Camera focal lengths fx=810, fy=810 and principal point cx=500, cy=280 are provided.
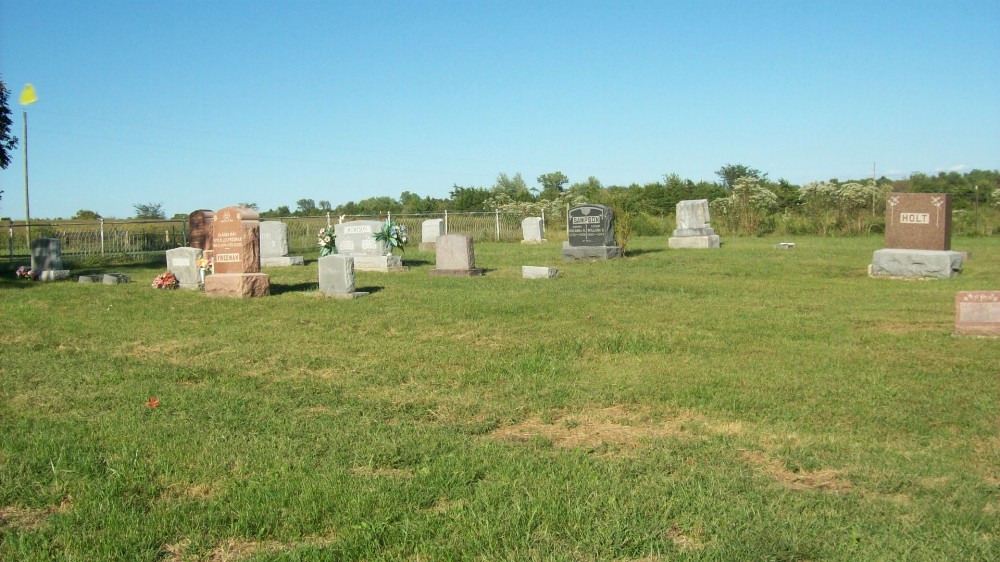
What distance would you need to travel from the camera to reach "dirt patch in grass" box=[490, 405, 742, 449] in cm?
534

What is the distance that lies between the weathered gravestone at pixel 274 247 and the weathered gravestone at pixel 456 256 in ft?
20.5

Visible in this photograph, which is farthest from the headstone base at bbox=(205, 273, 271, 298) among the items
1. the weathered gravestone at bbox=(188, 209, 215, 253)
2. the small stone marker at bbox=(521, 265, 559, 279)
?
the weathered gravestone at bbox=(188, 209, 215, 253)

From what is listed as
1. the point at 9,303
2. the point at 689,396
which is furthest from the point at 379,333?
the point at 9,303

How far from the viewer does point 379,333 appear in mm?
9750

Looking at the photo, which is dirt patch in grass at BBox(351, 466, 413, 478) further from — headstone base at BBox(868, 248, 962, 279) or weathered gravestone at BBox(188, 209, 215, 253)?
weathered gravestone at BBox(188, 209, 215, 253)

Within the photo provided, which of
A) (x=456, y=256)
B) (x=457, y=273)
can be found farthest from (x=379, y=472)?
(x=456, y=256)

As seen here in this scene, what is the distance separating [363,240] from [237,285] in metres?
6.39

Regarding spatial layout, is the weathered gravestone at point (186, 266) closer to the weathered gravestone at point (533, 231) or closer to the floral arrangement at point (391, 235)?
the floral arrangement at point (391, 235)

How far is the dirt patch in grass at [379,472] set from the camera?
15.1 ft

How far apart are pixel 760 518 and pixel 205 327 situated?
830 cm

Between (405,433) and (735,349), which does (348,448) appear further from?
(735,349)

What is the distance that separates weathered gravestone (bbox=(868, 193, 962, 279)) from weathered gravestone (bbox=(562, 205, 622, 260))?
7022mm

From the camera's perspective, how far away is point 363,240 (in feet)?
65.5

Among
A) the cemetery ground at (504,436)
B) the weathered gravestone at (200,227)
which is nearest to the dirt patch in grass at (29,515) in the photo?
the cemetery ground at (504,436)
